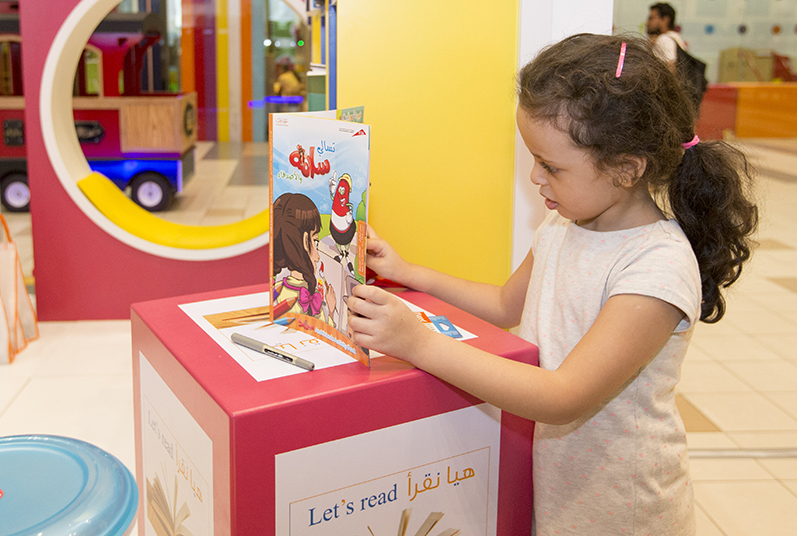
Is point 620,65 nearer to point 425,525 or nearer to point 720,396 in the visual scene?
point 425,525

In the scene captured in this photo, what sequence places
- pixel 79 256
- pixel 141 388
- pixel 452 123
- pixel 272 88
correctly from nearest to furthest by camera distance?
pixel 141 388
pixel 452 123
pixel 79 256
pixel 272 88

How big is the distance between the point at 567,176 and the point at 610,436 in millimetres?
345

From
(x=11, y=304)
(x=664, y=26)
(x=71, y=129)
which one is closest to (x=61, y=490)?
(x=11, y=304)

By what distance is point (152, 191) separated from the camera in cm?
486

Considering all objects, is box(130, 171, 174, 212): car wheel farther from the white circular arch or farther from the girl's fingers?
A: the girl's fingers

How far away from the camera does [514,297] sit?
3.88 feet

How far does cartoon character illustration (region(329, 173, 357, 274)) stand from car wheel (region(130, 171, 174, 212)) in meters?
4.25

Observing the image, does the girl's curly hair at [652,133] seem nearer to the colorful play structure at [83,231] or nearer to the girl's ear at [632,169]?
the girl's ear at [632,169]

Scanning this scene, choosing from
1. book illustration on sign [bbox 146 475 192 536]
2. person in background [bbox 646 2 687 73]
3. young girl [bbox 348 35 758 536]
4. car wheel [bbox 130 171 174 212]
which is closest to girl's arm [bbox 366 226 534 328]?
young girl [bbox 348 35 758 536]

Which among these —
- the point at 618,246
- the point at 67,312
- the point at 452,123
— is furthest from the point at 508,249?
the point at 67,312

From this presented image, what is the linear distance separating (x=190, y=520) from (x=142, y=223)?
2.15 m

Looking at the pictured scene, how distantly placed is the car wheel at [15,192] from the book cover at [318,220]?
4.28m

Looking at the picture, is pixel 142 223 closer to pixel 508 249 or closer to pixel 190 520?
pixel 508 249

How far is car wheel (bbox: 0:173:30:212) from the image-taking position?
15.0ft
